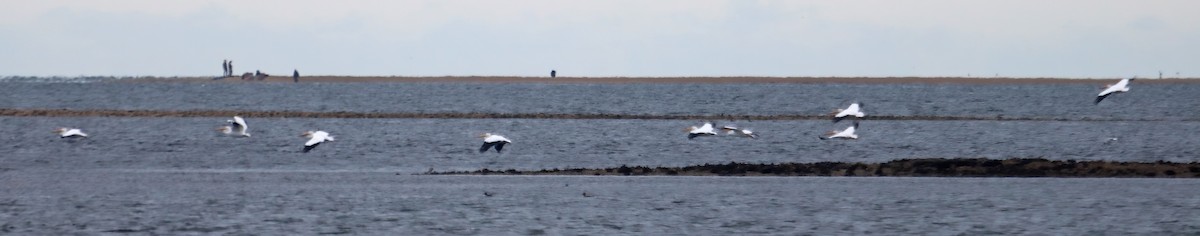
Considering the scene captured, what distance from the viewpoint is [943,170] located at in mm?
32594

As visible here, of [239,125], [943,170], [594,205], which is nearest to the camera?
[594,205]

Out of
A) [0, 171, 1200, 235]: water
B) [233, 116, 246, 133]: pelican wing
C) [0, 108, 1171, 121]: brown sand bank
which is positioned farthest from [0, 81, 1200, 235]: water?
[0, 108, 1171, 121]: brown sand bank

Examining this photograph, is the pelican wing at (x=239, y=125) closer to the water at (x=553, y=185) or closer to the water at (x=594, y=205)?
the water at (x=553, y=185)

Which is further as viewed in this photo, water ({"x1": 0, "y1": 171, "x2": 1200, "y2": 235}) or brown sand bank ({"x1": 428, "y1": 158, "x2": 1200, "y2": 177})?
brown sand bank ({"x1": 428, "y1": 158, "x2": 1200, "y2": 177})

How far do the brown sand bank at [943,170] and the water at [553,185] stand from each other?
27.3 inches

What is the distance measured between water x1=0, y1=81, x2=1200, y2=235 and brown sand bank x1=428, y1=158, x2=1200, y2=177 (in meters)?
0.69

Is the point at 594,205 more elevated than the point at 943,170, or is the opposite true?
the point at 943,170

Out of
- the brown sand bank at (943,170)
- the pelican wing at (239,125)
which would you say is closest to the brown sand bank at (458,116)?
the pelican wing at (239,125)

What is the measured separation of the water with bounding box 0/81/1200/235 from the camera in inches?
934

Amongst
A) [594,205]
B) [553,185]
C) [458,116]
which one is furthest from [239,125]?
[458,116]

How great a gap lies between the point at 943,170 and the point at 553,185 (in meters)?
6.22

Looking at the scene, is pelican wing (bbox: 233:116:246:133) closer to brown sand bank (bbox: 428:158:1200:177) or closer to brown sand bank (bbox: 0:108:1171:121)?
brown sand bank (bbox: 428:158:1200:177)

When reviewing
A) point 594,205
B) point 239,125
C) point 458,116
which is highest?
point 239,125

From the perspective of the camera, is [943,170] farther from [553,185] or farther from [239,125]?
[239,125]
